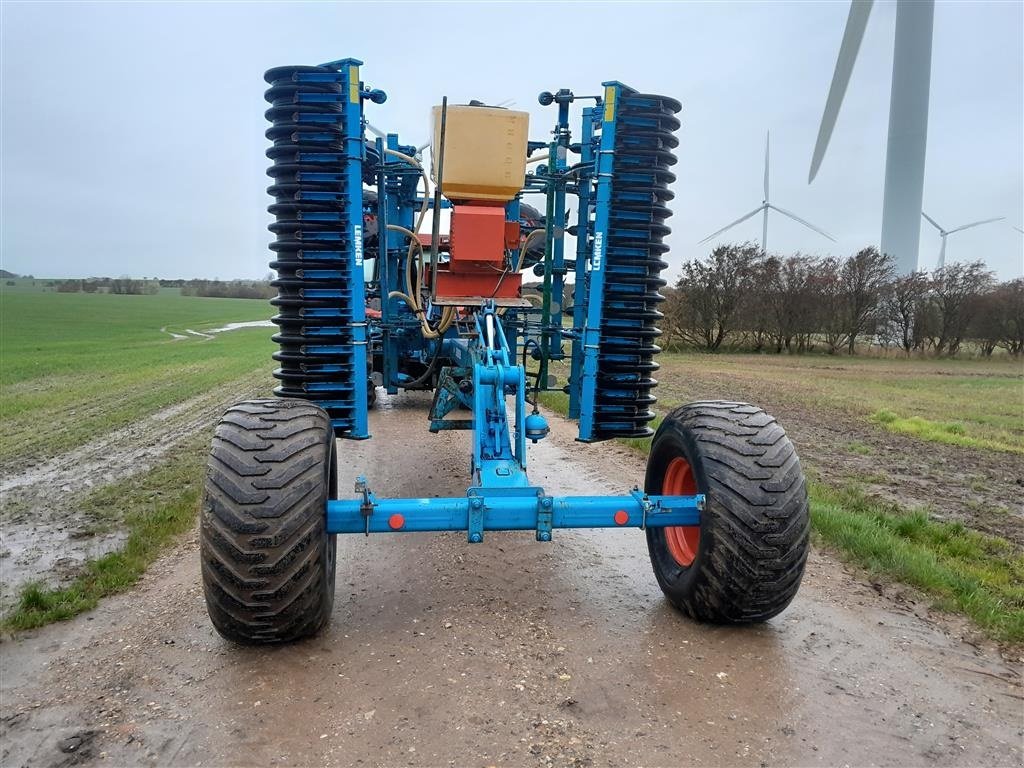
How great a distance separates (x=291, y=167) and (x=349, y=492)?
3.68 metres

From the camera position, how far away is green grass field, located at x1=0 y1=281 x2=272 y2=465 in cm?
1138

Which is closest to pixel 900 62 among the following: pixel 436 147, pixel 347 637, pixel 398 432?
pixel 398 432

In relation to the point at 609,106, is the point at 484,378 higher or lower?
lower

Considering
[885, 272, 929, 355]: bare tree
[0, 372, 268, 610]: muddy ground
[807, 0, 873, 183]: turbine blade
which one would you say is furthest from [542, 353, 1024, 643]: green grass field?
[807, 0, 873, 183]: turbine blade

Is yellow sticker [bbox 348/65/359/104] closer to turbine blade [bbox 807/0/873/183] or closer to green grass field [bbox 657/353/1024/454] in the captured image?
green grass field [bbox 657/353/1024/454]

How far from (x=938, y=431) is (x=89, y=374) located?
1997 centimetres

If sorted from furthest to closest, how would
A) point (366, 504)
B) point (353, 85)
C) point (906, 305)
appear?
point (906, 305) → point (353, 85) → point (366, 504)

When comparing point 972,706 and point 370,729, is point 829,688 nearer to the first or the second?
point 972,706

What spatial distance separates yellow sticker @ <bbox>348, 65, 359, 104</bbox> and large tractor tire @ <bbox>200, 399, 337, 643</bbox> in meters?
2.26

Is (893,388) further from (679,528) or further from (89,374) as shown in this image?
(89,374)

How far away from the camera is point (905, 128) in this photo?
3356 cm

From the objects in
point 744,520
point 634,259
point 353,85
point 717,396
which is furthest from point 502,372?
point 717,396

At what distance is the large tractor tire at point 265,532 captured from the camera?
3607 mm

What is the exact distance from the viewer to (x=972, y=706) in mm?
3533
